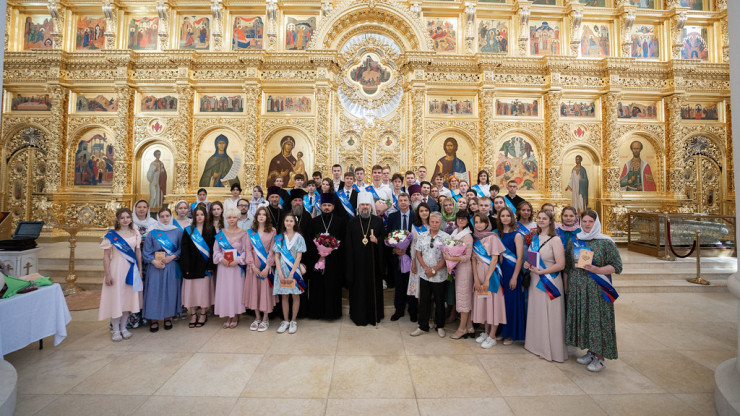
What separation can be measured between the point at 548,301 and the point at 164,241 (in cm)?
631

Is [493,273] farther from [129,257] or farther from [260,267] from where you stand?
[129,257]

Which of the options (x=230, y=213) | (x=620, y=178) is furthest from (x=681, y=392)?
(x=620, y=178)

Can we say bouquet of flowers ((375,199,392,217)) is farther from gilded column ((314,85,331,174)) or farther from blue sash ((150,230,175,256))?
gilded column ((314,85,331,174))

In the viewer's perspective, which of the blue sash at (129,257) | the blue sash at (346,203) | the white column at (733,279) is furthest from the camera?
the blue sash at (346,203)

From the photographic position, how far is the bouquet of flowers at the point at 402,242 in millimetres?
5418

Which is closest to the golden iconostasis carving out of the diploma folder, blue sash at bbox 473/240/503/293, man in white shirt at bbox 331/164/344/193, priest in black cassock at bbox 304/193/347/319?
the diploma folder

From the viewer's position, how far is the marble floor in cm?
352

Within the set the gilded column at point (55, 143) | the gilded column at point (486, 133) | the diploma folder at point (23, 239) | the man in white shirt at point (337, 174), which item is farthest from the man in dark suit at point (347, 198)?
the gilded column at point (55, 143)

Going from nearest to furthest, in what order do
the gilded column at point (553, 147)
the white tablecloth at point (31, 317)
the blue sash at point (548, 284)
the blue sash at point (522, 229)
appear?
the white tablecloth at point (31, 317) → the blue sash at point (548, 284) → the blue sash at point (522, 229) → the gilded column at point (553, 147)

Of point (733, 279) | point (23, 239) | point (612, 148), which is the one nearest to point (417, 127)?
point (612, 148)

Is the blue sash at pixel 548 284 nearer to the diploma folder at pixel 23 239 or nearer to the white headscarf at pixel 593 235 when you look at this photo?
the white headscarf at pixel 593 235

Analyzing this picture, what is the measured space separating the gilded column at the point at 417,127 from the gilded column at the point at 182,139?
8.95 meters

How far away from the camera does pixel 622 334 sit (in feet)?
18.2

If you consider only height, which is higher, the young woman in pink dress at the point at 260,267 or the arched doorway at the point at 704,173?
the arched doorway at the point at 704,173
